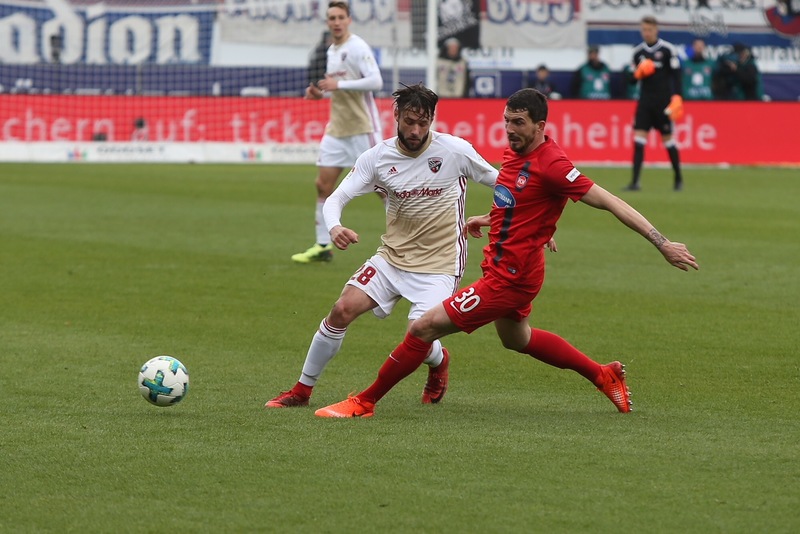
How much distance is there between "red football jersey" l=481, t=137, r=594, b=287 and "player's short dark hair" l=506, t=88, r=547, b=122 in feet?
0.57

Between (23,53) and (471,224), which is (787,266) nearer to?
(471,224)

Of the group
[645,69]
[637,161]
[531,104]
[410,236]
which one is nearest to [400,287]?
[410,236]

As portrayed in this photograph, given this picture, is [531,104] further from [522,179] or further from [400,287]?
[400,287]

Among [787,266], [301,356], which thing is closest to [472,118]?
[787,266]

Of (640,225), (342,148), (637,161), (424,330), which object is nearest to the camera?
(640,225)

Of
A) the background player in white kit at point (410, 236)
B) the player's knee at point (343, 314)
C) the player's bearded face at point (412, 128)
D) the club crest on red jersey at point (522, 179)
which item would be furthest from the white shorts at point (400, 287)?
the club crest on red jersey at point (522, 179)

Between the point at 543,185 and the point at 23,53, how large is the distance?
93.4ft

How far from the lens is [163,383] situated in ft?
21.5

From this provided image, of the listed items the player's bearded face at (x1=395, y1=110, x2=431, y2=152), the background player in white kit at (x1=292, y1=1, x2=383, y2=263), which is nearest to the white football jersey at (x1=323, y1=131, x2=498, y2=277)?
the player's bearded face at (x1=395, y1=110, x2=431, y2=152)

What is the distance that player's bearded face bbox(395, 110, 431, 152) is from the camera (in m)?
6.61

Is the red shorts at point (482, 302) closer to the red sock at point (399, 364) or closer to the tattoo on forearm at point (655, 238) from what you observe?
the red sock at point (399, 364)

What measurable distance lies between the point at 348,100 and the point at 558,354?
21.9 feet

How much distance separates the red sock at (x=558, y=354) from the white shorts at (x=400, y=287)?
50 cm

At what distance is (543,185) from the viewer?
629cm
